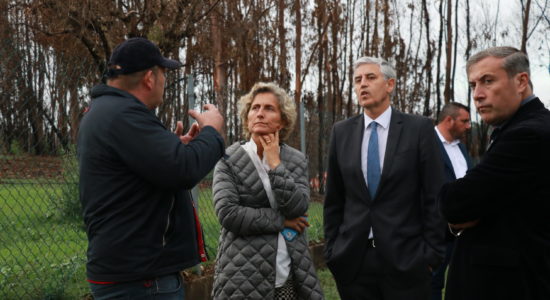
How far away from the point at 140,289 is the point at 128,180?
494mm

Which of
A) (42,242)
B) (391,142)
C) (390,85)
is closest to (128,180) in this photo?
(391,142)

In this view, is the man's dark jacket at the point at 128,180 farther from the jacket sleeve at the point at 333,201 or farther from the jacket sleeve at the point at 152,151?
the jacket sleeve at the point at 333,201

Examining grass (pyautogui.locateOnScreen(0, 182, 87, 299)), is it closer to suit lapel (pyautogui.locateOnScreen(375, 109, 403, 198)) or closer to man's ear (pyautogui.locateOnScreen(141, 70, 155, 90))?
man's ear (pyautogui.locateOnScreen(141, 70, 155, 90))

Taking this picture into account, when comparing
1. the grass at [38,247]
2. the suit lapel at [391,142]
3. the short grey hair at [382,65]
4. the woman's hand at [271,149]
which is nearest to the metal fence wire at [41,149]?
the grass at [38,247]

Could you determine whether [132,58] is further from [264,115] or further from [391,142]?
[391,142]

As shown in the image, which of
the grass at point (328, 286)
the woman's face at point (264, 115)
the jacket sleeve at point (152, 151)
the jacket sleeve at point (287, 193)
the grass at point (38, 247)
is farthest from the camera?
the grass at point (328, 286)

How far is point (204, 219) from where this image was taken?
5.68m

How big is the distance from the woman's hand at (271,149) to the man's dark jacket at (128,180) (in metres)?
1.00

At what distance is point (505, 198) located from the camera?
227 centimetres

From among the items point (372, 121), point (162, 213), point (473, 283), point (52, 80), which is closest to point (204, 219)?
point (52, 80)

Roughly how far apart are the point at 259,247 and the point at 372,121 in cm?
114

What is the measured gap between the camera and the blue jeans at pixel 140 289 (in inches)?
91.2

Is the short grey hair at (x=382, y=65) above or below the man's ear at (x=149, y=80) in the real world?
above

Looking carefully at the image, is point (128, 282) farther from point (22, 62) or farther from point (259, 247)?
point (22, 62)
